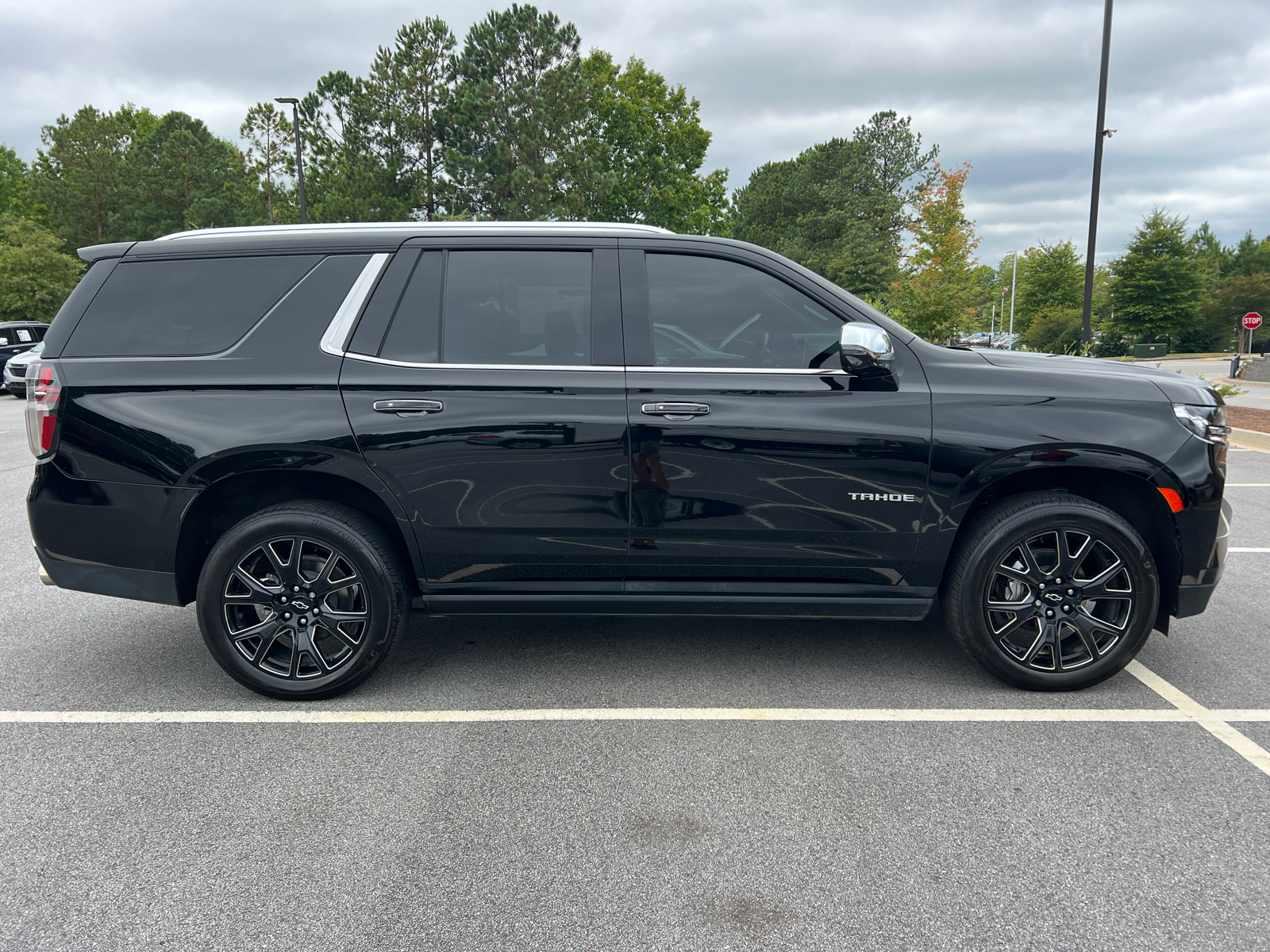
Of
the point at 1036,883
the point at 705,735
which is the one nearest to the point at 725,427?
the point at 705,735

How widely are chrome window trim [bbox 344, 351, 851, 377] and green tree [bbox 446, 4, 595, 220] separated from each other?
3404cm

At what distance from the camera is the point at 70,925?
2.26 metres

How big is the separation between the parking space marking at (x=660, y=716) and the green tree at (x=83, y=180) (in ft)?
172

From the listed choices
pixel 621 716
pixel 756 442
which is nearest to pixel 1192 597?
pixel 756 442

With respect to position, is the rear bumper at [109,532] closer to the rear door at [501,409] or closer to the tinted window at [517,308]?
the rear door at [501,409]

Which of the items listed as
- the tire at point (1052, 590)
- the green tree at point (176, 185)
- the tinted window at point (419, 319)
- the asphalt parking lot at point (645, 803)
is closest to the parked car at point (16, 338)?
the green tree at point (176, 185)

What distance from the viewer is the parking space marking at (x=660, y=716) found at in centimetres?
350

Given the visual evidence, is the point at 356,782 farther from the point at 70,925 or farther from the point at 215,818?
the point at 70,925

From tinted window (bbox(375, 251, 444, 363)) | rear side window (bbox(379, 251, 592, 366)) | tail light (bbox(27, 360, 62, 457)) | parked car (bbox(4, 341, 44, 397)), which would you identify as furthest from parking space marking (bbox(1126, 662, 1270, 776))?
parked car (bbox(4, 341, 44, 397))

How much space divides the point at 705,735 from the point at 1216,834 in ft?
5.60

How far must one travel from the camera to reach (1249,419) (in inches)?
598

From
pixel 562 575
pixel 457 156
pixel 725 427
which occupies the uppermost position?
pixel 457 156

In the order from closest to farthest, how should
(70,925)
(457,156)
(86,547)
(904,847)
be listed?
(70,925) → (904,847) → (86,547) → (457,156)

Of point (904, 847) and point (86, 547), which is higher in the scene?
point (86, 547)
